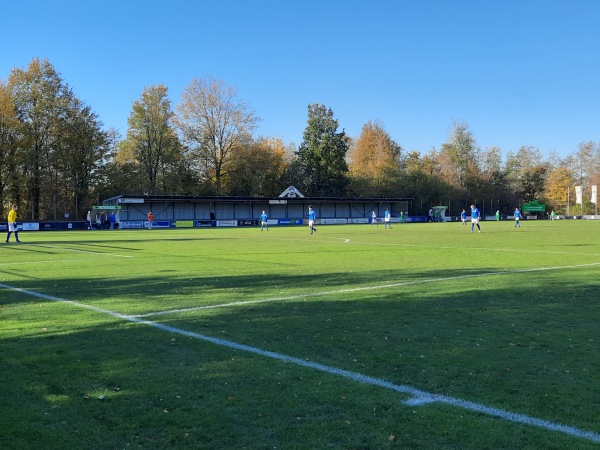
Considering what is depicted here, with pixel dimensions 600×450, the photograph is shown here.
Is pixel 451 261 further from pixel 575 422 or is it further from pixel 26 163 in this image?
pixel 26 163

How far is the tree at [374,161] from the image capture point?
3634 inches

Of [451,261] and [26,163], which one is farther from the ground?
[26,163]

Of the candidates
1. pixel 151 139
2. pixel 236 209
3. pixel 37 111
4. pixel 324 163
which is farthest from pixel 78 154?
pixel 324 163

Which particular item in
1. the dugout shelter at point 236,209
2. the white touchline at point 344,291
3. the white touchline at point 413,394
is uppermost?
the dugout shelter at point 236,209

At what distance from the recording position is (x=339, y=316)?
8234mm

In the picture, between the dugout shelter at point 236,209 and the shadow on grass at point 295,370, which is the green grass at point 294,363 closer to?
the shadow on grass at point 295,370

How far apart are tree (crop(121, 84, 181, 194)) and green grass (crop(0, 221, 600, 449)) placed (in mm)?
66677

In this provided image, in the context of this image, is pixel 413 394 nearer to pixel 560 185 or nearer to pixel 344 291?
pixel 344 291

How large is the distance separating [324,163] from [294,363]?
87.2 meters

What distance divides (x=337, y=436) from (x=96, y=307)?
6.31 m

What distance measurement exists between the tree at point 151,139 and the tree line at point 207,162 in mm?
145

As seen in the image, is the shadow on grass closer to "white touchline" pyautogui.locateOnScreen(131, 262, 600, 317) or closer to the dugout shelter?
"white touchline" pyautogui.locateOnScreen(131, 262, 600, 317)

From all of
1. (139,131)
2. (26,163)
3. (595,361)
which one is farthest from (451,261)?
(139,131)

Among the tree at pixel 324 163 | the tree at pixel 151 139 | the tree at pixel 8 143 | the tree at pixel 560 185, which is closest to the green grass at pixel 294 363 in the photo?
the tree at pixel 8 143
